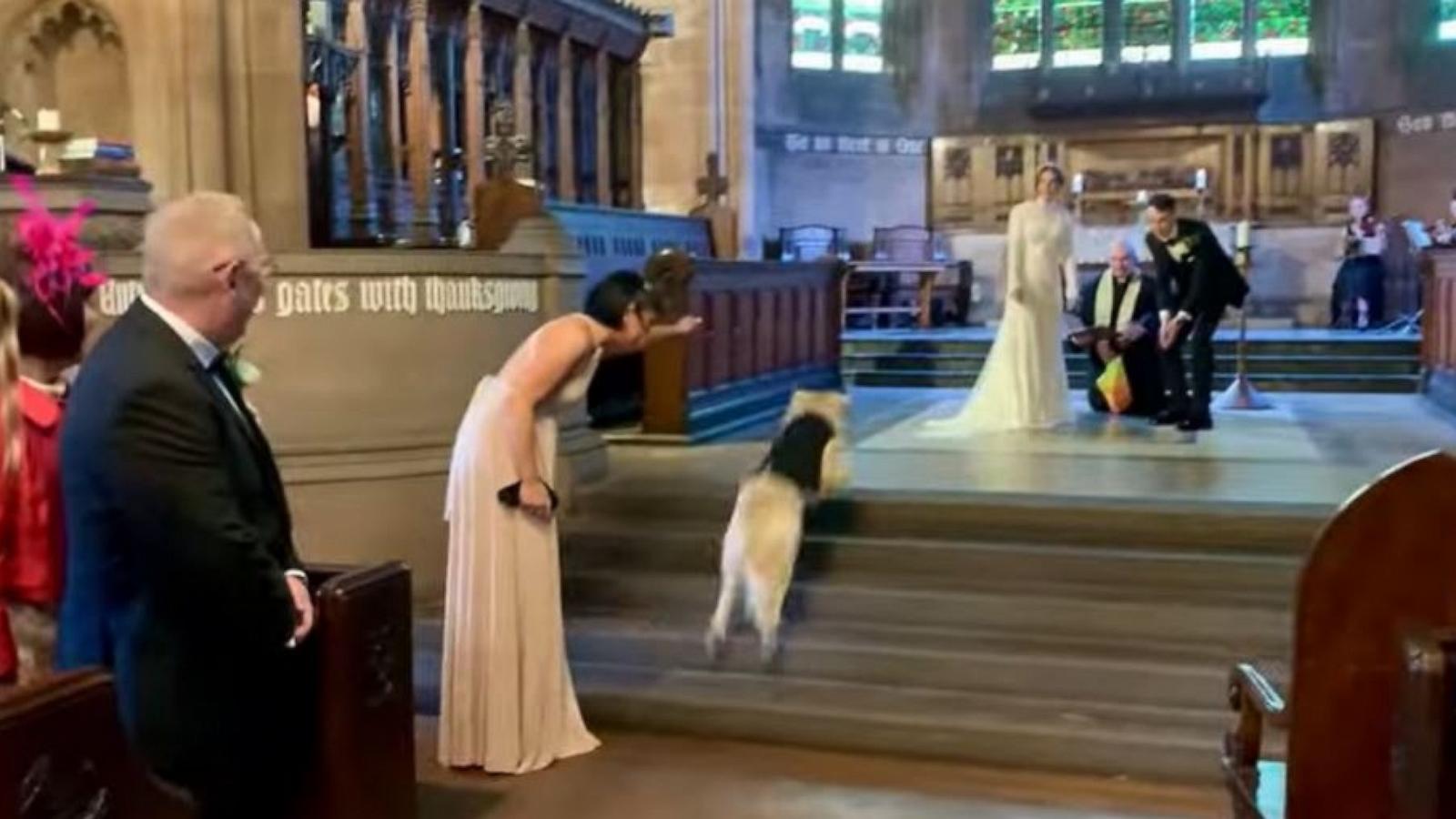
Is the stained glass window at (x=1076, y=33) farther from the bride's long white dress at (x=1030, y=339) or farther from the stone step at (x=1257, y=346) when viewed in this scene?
the bride's long white dress at (x=1030, y=339)

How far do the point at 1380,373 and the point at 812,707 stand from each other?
8.84 metres

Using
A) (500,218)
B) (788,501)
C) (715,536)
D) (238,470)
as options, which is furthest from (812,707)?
(500,218)

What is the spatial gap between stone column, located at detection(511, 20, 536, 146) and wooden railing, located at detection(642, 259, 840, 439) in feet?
7.71

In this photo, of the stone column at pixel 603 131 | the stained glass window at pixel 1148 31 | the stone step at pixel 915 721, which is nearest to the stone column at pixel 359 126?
the stone column at pixel 603 131

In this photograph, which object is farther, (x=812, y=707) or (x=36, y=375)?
(x=812, y=707)

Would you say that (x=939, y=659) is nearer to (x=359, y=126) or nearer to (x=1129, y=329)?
(x=1129, y=329)

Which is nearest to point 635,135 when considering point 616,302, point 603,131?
point 603,131

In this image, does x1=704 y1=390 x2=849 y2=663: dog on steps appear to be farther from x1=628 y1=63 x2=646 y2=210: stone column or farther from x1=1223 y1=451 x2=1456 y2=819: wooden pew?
x1=628 y1=63 x2=646 y2=210: stone column

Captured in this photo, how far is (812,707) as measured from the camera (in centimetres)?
483

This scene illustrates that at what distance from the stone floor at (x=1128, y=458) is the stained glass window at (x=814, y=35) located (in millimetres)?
8524

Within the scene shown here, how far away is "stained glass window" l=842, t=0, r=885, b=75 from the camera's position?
59.6 feet

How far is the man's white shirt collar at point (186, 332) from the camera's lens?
2619mm

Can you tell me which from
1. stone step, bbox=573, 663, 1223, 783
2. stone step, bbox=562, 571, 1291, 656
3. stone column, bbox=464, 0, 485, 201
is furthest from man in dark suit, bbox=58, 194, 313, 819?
stone column, bbox=464, 0, 485, 201

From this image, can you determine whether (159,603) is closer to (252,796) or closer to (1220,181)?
(252,796)
